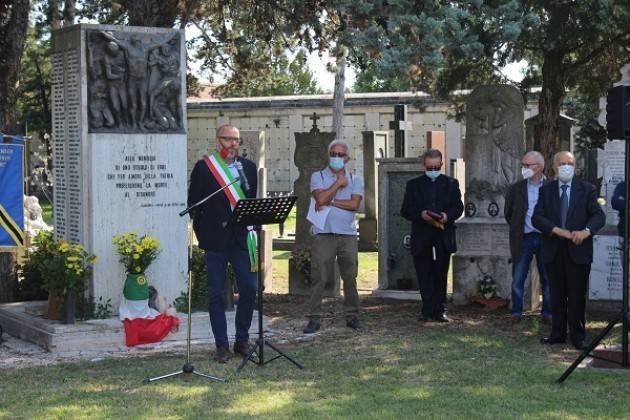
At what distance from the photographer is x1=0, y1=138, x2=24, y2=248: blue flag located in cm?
1102

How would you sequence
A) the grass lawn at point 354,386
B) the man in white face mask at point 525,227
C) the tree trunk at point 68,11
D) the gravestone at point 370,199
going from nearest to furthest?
the grass lawn at point 354,386 → the man in white face mask at point 525,227 → the tree trunk at point 68,11 → the gravestone at point 370,199

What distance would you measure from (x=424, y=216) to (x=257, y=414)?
474 cm

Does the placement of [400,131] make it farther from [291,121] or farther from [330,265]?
[291,121]

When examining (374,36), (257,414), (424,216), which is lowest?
(257,414)

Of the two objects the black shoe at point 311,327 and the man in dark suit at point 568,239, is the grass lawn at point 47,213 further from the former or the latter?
the man in dark suit at point 568,239

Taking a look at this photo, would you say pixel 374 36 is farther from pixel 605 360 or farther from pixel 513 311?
pixel 605 360

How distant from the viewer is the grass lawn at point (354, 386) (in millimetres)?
7395

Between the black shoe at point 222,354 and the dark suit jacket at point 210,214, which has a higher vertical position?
the dark suit jacket at point 210,214

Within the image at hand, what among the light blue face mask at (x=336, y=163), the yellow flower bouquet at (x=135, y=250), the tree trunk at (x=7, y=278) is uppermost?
the light blue face mask at (x=336, y=163)

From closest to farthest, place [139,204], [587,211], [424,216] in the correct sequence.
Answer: [587,211]
[139,204]
[424,216]

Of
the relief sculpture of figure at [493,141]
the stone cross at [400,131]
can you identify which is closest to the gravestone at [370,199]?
the stone cross at [400,131]

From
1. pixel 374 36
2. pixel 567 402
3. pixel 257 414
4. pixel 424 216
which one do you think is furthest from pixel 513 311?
pixel 257 414

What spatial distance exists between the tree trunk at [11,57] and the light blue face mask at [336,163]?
4.10m

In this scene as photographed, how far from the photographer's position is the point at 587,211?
9.96 meters
